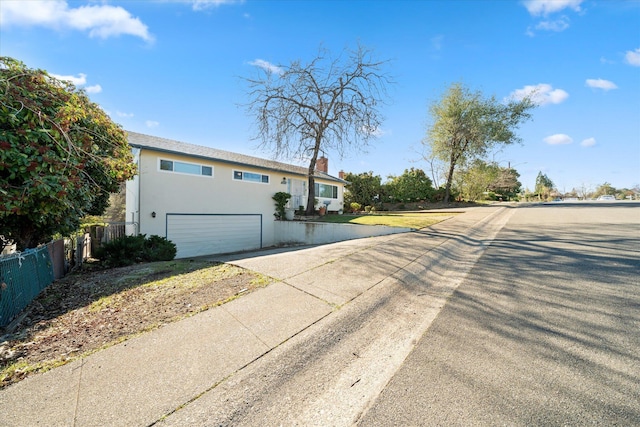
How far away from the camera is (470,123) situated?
24609 mm

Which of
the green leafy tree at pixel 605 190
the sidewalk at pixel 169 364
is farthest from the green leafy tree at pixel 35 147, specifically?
the green leafy tree at pixel 605 190

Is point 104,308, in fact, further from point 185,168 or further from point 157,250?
point 185,168

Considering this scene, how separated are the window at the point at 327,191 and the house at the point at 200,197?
2.87 meters

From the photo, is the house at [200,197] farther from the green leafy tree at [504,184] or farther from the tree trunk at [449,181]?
the green leafy tree at [504,184]

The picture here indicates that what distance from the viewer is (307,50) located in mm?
13883

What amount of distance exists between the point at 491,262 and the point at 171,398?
586 cm

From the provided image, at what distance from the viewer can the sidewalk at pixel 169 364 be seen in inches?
81.8

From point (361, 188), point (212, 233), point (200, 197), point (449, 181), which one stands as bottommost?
point (212, 233)

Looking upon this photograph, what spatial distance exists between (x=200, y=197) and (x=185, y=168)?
1.53 meters

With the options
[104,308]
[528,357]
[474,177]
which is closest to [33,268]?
[104,308]

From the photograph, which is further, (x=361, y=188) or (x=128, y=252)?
(x=361, y=188)

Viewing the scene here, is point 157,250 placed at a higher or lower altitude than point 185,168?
lower

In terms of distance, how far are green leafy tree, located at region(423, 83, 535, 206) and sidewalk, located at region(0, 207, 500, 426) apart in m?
25.6

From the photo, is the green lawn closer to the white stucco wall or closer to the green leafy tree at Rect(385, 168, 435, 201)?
the white stucco wall
